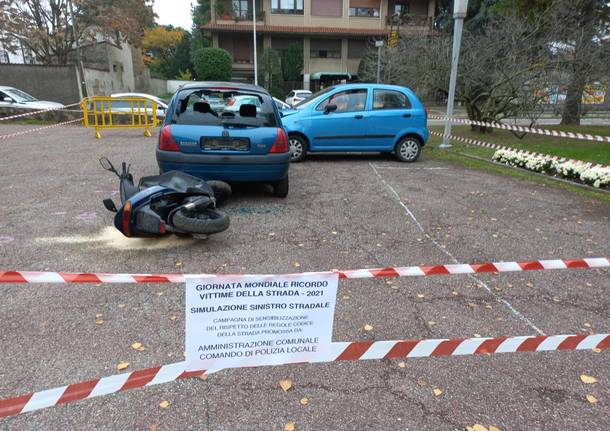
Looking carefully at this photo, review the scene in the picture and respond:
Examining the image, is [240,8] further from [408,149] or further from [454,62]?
[408,149]

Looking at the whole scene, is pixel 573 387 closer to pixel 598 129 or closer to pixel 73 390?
pixel 73 390

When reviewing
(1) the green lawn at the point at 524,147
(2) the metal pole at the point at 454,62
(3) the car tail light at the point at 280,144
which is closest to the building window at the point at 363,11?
(1) the green lawn at the point at 524,147

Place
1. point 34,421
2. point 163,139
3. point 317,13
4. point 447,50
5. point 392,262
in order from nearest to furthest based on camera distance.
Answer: point 34,421 < point 392,262 < point 163,139 < point 447,50 < point 317,13

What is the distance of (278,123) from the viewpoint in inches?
236

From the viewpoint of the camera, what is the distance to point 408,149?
9.88 meters

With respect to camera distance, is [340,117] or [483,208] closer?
[483,208]

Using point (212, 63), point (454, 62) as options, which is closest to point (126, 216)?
point (454, 62)

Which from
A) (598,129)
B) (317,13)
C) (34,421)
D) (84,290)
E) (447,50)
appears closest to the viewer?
(34,421)

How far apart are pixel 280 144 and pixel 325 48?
3859 centimetres

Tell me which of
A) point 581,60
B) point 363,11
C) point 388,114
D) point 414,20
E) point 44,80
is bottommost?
point 388,114

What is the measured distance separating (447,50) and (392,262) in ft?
47.3

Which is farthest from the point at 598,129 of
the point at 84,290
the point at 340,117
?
the point at 84,290

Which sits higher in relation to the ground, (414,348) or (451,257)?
(414,348)

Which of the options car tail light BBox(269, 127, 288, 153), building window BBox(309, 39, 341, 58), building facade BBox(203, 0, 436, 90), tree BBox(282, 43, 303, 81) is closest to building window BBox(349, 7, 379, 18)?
building facade BBox(203, 0, 436, 90)
